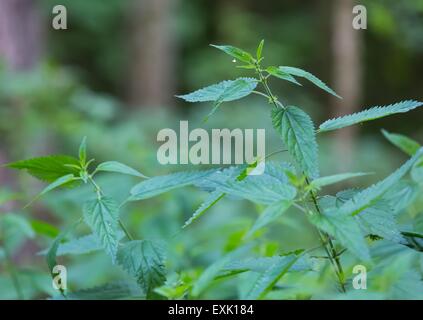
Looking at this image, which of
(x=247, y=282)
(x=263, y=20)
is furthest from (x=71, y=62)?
(x=247, y=282)

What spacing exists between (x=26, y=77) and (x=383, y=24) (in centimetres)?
299

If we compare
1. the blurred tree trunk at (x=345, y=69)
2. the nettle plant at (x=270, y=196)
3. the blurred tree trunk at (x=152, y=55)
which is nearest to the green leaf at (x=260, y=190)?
the nettle plant at (x=270, y=196)

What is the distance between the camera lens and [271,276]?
1.29 metres

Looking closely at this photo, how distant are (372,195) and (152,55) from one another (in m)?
11.5

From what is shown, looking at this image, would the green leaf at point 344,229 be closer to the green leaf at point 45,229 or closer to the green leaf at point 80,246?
the green leaf at point 80,246

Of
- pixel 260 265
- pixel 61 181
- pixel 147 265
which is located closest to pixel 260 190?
pixel 260 265

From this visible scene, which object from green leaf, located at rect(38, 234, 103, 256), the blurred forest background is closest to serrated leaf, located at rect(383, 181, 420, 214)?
green leaf, located at rect(38, 234, 103, 256)

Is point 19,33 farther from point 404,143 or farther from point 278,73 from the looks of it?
point 278,73

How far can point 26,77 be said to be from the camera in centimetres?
497

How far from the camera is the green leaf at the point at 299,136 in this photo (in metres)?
1.34

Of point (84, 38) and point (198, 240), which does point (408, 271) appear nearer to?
point (198, 240)

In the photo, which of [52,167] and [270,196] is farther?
[52,167]

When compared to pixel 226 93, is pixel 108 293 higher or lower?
lower

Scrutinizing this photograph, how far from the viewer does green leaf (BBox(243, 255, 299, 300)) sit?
50.1 inches
